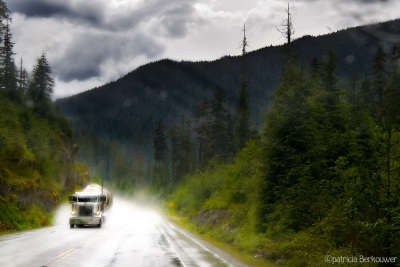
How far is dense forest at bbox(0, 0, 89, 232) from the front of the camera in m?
40.5

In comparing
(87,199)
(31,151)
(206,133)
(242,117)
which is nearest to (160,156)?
(206,133)

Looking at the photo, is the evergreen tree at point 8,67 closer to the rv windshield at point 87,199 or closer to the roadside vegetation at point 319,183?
the rv windshield at point 87,199

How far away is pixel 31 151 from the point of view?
2037 inches

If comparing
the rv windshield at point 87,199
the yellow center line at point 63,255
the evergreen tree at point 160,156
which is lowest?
the yellow center line at point 63,255

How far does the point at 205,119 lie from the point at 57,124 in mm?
26941

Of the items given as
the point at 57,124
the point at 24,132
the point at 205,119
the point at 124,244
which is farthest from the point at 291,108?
the point at 205,119

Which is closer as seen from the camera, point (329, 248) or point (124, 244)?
point (329, 248)

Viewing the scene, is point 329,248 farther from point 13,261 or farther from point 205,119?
point 205,119

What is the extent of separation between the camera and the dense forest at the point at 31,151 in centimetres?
4046

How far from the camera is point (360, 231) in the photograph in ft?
42.9

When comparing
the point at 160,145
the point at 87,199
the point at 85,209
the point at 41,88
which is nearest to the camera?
the point at 85,209

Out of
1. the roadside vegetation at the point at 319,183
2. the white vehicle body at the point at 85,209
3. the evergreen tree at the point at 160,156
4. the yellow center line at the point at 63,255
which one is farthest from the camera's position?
the evergreen tree at the point at 160,156

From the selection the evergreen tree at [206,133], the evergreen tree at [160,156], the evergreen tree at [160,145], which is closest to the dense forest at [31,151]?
the evergreen tree at [206,133]

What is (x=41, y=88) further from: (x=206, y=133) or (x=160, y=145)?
(x=160, y=145)
